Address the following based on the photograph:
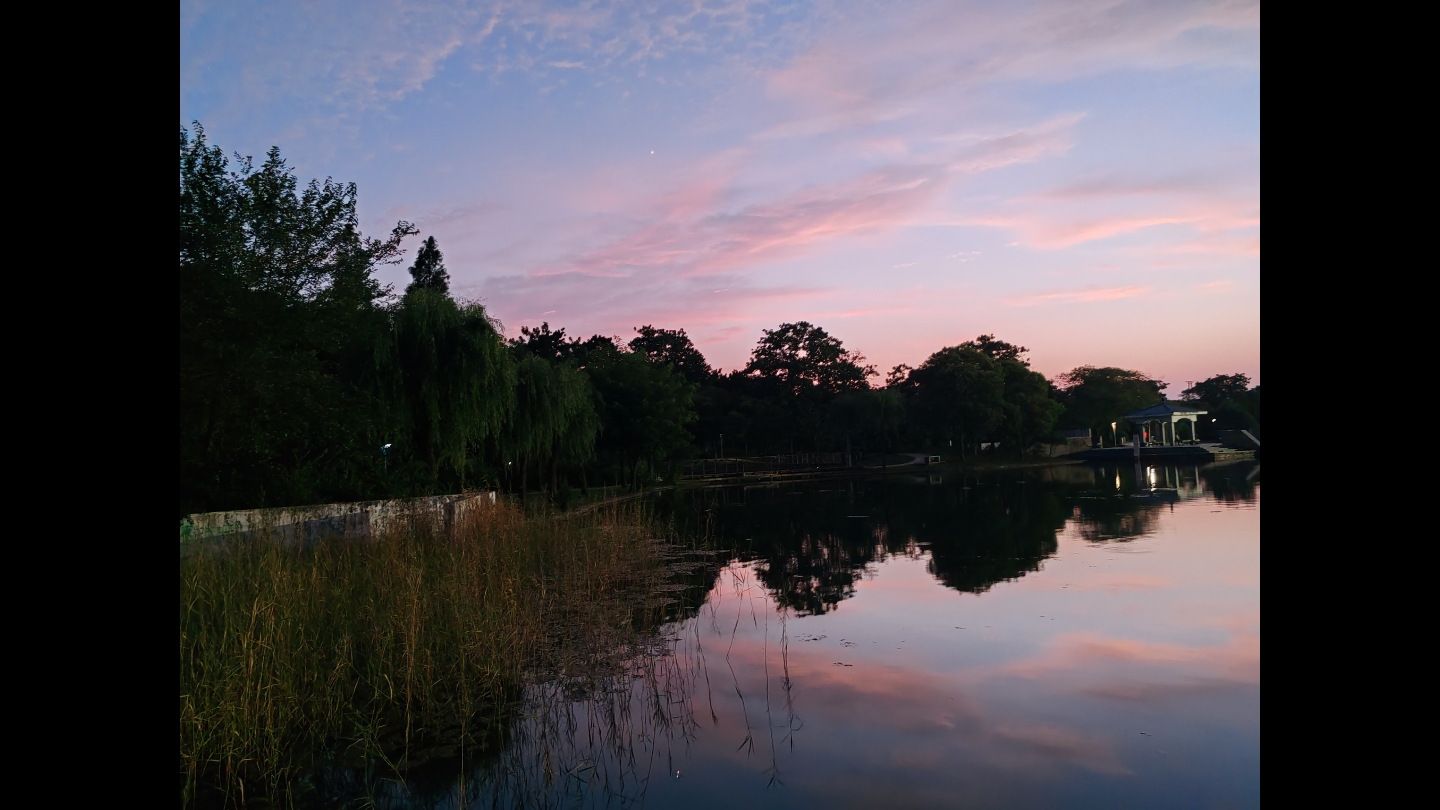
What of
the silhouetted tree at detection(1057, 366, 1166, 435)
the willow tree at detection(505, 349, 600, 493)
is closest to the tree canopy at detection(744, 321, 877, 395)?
the silhouetted tree at detection(1057, 366, 1166, 435)

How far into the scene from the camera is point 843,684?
617cm

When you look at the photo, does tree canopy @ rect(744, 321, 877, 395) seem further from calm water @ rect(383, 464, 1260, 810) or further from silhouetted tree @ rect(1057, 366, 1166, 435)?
calm water @ rect(383, 464, 1260, 810)

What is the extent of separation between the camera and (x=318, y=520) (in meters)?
10.7

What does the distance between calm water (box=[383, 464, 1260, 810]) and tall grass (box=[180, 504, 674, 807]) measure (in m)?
Answer: 0.51

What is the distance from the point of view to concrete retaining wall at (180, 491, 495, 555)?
8883mm

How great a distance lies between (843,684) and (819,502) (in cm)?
1819

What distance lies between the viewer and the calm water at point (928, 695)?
442 centimetres

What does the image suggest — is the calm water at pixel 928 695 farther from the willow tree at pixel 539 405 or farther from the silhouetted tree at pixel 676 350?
the silhouetted tree at pixel 676 350

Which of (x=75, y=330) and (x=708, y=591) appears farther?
(x=708, y=591)

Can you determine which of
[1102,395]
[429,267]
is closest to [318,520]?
[429,267]
